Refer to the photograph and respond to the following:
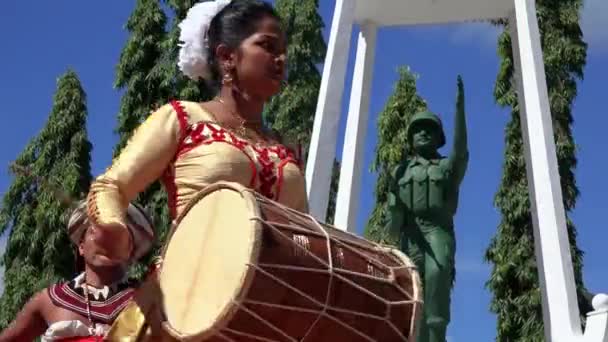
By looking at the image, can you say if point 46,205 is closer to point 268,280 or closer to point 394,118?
point 394,118

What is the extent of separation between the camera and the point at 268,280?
1.95 m

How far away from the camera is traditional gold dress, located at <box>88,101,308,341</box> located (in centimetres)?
218

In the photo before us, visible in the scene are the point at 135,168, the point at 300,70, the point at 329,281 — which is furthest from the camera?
the point at 300,70

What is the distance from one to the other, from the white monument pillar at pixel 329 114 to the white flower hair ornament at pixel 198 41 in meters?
4.49

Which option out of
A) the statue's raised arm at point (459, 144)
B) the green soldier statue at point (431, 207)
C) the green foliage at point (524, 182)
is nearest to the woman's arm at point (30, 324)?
the green soldier statue at point (431, 207)

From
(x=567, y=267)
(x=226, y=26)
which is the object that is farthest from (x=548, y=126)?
(x=226, y=26)

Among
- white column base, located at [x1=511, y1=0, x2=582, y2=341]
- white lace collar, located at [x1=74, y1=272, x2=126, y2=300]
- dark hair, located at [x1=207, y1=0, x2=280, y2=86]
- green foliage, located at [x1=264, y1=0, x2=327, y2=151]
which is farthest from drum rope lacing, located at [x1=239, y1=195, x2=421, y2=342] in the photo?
green foliage, located at [x1=264, y1=0, x2=327, y2=151]

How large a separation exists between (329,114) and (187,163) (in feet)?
17.3

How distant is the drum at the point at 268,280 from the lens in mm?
1933

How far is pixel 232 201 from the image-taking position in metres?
2.05

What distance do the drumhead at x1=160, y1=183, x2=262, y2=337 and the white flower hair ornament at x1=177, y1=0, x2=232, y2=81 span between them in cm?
50

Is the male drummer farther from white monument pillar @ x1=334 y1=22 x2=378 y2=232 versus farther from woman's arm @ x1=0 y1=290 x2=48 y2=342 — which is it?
white monument pillar @ x1=334 y1=22 x2=378 y2=232

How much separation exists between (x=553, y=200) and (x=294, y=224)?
218 inches

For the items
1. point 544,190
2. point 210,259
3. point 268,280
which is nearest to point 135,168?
point 210,259
